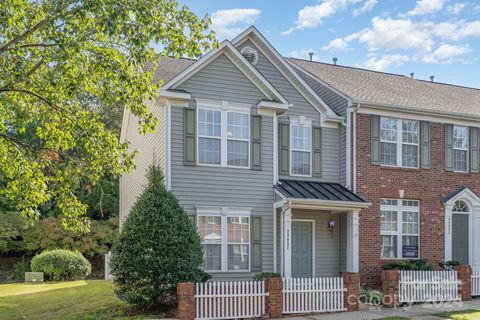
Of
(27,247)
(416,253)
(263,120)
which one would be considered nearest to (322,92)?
(263,120)

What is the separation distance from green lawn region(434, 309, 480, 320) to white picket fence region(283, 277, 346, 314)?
95.5 inches

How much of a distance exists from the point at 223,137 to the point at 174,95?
1.97 meters

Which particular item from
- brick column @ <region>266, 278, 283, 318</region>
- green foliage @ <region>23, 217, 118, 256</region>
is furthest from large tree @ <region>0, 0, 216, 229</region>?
green foliage @ <region>23, 217, 118, 256</region>

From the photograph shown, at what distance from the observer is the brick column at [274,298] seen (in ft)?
42.9

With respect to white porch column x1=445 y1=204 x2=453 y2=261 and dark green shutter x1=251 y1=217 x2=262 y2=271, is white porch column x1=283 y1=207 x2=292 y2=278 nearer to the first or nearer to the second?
dark green shutter x1=251 y1=217 x2=262 y2=271

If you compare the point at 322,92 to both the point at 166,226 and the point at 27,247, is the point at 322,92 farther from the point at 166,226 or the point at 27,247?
the point at 27,247

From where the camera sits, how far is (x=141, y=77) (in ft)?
39.9

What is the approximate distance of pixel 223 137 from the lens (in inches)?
641

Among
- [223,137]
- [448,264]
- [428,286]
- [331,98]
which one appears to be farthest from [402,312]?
[331,98]

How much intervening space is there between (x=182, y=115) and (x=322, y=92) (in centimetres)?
630

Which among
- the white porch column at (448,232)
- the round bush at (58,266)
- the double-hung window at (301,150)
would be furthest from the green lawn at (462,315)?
the round bush at (58,266)

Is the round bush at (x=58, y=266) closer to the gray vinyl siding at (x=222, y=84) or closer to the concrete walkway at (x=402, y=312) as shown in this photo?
the gray vinyl siding at (x=222, y=84)

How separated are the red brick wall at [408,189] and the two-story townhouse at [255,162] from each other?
25.5 inches

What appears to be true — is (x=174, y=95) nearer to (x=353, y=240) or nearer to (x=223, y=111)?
(x=223, y=111)
